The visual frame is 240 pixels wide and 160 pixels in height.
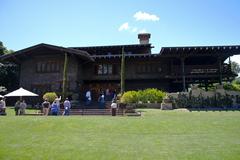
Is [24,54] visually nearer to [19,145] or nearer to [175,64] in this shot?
[175,64]

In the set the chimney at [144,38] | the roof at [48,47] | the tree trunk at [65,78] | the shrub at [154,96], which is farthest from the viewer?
the chimney at [144,38]

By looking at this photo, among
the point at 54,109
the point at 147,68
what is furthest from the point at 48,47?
the point at 54,109

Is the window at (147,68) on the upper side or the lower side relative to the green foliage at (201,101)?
upper

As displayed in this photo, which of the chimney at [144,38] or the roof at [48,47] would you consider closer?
the roof at [48,47]

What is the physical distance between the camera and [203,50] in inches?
1253

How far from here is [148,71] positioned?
34906 mm

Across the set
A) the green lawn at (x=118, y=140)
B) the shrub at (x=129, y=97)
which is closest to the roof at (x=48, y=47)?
the shrub at (x=129, y=97)

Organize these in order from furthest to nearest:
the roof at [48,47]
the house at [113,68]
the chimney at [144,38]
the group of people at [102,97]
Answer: the chimney at [144,38], the house at [113,68], the roof at [48,47], the group of people at [102,97]

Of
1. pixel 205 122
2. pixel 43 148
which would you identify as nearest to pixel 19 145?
pixel 43 148

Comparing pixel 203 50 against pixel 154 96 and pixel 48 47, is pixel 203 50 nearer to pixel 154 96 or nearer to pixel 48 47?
pixel 154 96

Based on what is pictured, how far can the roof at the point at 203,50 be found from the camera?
30.9 m

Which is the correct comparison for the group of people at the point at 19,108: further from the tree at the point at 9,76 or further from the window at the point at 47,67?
the tree at the point at 9,76

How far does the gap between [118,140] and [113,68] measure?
24.9 metres

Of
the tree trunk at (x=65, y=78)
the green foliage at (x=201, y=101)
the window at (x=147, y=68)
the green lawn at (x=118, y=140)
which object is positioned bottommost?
the green lawn at (x=118, y=140)
